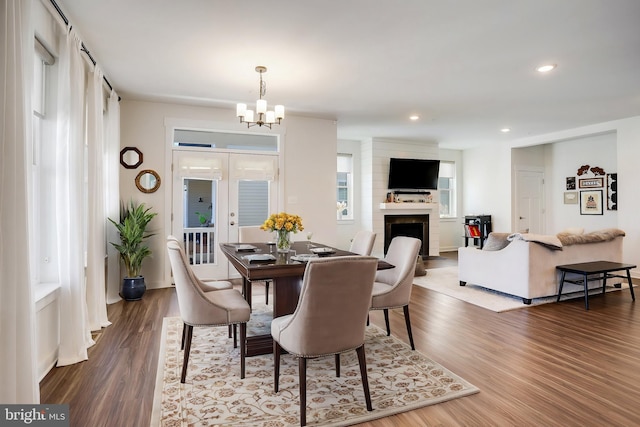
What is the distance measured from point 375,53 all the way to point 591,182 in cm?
639

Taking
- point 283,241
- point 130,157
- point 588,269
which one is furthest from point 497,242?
point 130,157

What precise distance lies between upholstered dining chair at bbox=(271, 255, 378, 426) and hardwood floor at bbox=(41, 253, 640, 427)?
0.45 meters

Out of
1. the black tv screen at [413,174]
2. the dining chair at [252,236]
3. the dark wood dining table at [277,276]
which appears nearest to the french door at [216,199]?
the dining chair at [252,236]

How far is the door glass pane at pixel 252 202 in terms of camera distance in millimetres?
5691

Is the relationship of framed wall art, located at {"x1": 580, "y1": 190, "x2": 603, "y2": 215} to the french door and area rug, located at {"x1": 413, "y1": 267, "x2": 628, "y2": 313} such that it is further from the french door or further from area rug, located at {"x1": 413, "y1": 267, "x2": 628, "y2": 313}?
the french door

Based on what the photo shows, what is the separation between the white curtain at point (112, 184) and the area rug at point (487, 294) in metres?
4.24

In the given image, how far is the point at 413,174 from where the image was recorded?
26.5 feet

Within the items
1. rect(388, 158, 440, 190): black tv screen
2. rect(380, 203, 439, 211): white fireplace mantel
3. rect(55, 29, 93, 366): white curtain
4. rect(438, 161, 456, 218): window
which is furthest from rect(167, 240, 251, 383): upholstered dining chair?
rect(438, 161, 456, 218): window

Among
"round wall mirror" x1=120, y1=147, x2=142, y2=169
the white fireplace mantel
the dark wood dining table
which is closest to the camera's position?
the dark wood dining table

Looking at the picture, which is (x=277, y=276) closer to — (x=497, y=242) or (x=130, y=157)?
(x=497, y=242)

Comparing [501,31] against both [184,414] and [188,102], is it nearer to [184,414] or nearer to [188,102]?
[184,414]

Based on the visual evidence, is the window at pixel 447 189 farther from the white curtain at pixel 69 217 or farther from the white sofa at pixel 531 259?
the white curtain at pixel 69 217

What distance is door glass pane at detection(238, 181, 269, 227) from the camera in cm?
569

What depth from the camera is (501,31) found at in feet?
10.1
